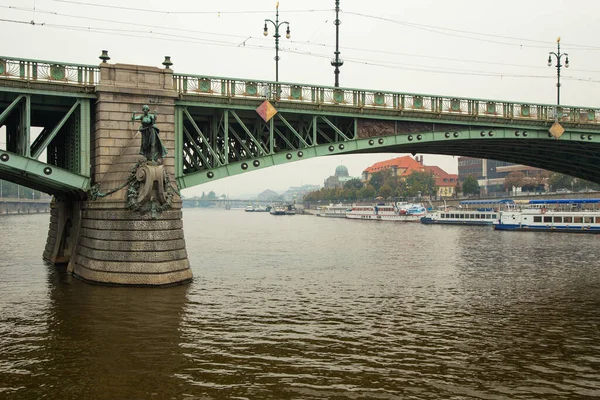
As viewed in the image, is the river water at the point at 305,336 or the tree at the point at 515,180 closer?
the river water at the point at 305,336

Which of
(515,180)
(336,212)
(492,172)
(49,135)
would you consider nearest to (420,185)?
(515,180)

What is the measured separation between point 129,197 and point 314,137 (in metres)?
12.3

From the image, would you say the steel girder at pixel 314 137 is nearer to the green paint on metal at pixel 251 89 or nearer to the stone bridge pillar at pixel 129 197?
the green paint on metal at pixel 251 89

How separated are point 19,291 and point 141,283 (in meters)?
6.01

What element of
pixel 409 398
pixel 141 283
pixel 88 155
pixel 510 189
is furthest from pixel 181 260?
pixel 510 189

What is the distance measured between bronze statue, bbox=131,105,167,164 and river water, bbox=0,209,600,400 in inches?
248

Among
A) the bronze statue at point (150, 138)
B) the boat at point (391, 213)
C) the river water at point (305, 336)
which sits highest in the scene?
the bronze statue at point (150, 138)

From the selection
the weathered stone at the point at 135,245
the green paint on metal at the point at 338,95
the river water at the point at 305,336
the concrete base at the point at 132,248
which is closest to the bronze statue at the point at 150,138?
the concrete base at the point at 132,248

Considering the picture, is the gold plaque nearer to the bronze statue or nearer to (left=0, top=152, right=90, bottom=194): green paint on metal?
the bronze statue

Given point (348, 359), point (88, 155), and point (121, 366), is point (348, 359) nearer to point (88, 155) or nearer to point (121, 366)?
point (121, 366)

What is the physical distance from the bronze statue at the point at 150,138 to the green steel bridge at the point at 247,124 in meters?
2.78

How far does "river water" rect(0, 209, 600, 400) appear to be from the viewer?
14562 millimetres

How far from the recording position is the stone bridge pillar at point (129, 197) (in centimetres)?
2669

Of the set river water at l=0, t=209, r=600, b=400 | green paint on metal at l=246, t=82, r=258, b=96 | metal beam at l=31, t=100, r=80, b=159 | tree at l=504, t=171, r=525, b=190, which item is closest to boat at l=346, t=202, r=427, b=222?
tree at l=504, t=171, r=525, b=190
